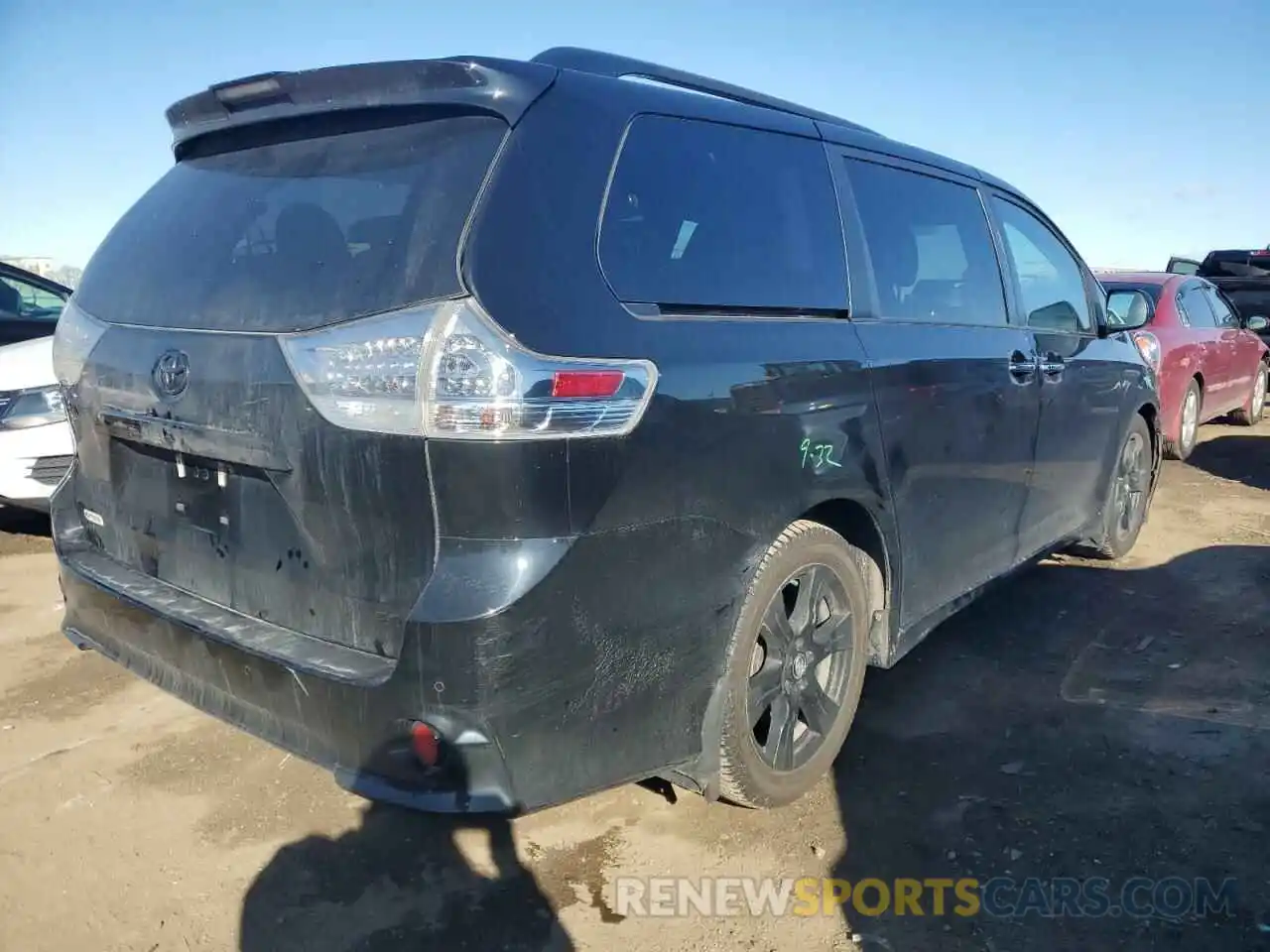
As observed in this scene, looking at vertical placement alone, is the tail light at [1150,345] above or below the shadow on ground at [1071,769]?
above

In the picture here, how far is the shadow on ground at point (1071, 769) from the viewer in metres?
2.41

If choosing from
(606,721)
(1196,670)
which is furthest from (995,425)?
(606,721)

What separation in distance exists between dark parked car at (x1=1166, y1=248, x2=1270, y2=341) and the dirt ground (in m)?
8.12

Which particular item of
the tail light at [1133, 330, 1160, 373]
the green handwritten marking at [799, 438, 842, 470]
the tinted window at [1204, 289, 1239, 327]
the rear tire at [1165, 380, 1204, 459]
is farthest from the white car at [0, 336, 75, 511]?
the tinted window at [1204, 289, 1239, 327]

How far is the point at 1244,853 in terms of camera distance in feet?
8.64

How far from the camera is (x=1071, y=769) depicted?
3100mm

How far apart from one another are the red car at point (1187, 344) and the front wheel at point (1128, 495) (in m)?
1.78

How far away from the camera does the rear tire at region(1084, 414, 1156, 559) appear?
5047mm

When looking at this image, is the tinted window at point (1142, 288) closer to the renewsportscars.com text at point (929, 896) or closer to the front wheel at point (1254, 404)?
the front wheel at point (1254, 404)

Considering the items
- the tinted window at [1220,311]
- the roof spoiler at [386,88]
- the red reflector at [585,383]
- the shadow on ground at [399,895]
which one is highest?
the roof spoiler at [386,88]

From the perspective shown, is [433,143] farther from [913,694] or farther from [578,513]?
[913,694]

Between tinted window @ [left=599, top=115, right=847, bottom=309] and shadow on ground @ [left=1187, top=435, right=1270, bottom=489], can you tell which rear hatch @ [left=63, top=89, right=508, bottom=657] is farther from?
shadow on ground @ [left=1187, top=435, right=1270, bottom=489]

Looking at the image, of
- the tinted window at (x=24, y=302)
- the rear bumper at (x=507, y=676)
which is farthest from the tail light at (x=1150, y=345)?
the tinted window at (x=24, y=302)

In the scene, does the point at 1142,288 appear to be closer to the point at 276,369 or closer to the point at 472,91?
the point at 472,91
